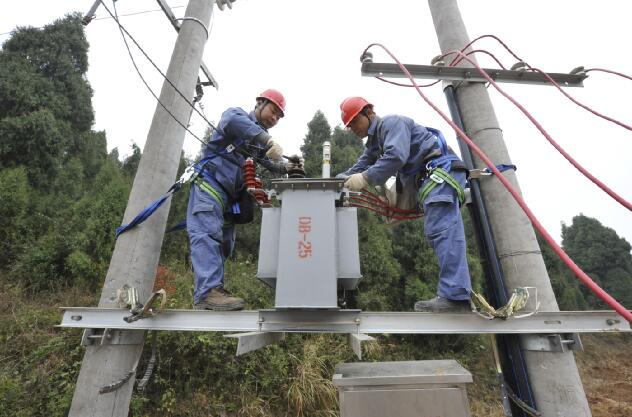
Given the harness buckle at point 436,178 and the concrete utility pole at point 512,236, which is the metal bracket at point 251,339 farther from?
the concrete utility pole at point 512,236

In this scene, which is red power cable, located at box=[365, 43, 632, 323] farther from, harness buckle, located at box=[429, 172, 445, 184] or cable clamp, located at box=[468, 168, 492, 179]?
cable clamp, located at box=[468, 168, 492, 179]

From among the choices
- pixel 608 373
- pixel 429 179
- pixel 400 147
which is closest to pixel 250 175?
pixel 400 147

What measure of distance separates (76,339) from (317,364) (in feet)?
12.0

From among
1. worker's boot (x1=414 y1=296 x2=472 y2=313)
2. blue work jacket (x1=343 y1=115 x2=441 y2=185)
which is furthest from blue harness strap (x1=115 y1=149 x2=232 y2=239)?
worker's boot (x1=414 y1=296 x2=472 y2=313)

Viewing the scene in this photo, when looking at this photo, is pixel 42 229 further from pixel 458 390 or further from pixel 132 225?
pixel 458 390

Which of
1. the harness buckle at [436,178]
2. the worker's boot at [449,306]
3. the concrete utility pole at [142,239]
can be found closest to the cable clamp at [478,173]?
the harness buckle at [436,178]

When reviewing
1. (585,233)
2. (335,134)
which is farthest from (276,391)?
(585,233)

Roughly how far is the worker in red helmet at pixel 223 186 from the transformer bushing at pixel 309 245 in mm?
Answer: 512

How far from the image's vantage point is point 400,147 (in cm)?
252

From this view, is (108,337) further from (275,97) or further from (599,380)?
(599,380)

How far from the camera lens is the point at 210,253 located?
8.17 ft

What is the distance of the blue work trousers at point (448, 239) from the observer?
7.31 feet

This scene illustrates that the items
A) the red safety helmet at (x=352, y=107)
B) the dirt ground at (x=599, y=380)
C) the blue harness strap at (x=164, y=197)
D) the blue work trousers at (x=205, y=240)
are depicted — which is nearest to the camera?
the blue work trousers at (x=205, y=240)

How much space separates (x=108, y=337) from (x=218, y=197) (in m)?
1.22
